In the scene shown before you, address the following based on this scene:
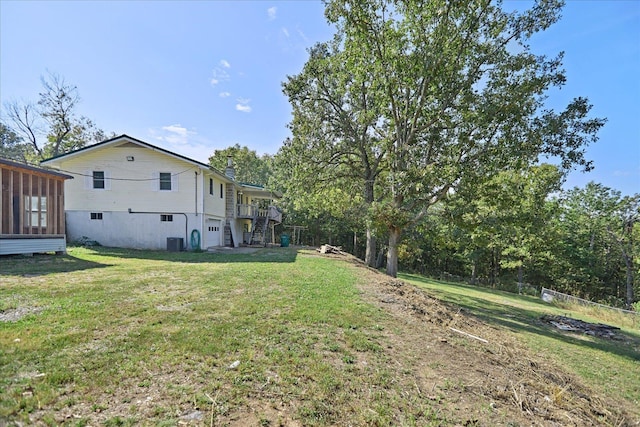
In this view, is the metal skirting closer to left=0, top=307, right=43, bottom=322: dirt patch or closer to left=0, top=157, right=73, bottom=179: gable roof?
left=0, top=157, right=73, bottom=179: gable roof

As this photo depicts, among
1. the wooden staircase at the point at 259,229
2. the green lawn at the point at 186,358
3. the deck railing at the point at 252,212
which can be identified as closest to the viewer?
the green lawn at the point at 186,358

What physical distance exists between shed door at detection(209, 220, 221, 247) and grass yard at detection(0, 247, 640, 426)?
438 inches

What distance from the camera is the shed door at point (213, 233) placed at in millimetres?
19041

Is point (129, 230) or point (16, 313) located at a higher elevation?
point (129, 230)

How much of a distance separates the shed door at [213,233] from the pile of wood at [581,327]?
54.6 ft

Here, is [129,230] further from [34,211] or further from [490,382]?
[490,382]

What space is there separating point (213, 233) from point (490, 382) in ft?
59.7

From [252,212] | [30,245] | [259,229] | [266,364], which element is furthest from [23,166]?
[259,229]

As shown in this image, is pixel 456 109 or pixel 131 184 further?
pixel 131 184

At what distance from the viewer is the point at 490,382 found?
14.5 ft

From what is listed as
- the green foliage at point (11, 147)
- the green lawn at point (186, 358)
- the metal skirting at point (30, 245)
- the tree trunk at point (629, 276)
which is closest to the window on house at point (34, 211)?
the metal skirting at point (30, 245)

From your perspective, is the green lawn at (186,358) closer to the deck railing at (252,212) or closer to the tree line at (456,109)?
the tree line at (456,109)

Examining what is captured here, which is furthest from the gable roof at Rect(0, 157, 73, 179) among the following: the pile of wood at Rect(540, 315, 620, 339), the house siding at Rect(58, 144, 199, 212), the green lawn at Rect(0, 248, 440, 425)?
the pile of wood at Rect(540, 315, 620, 339)

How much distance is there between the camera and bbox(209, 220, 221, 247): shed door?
19.0 m
